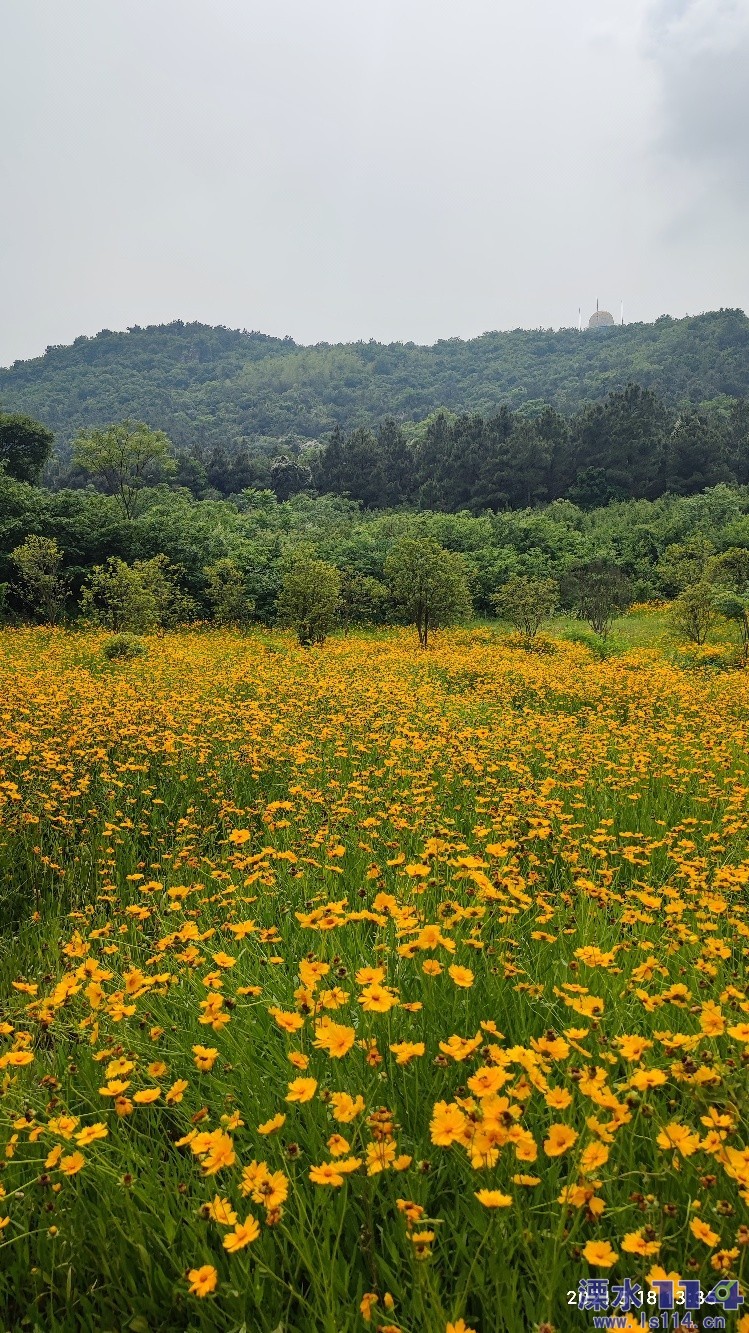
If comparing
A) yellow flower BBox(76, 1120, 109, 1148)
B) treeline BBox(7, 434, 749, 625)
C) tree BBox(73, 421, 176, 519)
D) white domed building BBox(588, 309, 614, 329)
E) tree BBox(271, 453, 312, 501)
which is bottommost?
yellow flower BBox(76, 1120, 109, 1148)

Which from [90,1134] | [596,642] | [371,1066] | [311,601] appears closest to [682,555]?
[596,642]

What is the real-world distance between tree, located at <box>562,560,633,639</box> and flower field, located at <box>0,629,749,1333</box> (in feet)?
46.8

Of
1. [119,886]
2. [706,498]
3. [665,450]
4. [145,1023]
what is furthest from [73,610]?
[665,450]

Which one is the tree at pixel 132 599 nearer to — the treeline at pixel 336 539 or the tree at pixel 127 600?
the tree at pixel 127 600

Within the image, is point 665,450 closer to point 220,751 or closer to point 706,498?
point 706,498

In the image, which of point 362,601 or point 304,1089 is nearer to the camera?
point 304,1089

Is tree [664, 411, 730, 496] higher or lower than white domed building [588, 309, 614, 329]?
lower

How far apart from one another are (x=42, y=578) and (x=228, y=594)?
4.72 m

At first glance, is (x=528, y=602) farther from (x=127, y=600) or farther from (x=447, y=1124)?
(x=447, y=1124)

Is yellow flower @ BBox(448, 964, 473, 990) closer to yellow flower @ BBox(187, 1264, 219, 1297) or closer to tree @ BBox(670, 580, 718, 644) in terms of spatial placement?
yellow flower @ BBox(187, 1264, 219, 1297)

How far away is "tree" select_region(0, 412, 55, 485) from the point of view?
29134 millimetres

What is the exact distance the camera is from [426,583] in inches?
651

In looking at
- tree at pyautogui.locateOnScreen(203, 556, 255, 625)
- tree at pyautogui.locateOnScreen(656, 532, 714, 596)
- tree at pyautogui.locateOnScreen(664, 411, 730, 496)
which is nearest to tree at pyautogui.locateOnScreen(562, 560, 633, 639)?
tree at pyautogui.locateOnScreen(656, 532, 714, 596)

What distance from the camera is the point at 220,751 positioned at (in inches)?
207
